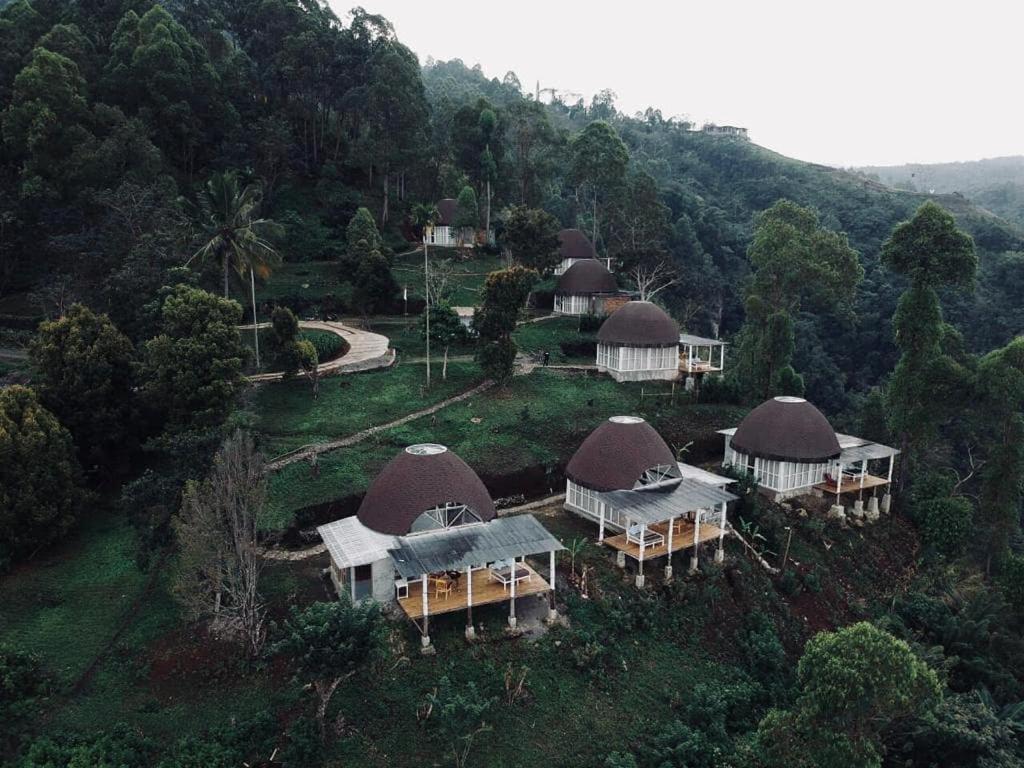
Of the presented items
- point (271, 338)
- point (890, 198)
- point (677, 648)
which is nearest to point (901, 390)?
point (677, 648)

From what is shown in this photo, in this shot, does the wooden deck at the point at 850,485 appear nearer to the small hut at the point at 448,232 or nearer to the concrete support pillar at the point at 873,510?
the concrete support pillar at the point at 873,510

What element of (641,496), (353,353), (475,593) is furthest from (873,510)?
Result: (353,353)

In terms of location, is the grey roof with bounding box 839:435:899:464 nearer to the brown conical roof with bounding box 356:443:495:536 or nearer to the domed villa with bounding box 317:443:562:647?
the domed villa with bounding box 317:443:562:647

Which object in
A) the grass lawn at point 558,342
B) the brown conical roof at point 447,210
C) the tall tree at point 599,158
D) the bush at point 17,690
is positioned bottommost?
the bush at point 17,690

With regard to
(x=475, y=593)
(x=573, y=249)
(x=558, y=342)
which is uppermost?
(x=573, y=249)

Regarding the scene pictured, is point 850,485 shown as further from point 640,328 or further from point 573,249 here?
point 573,249

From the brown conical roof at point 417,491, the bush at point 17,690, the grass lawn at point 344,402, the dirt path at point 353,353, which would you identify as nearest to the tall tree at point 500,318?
the grass lawn at point 344,402

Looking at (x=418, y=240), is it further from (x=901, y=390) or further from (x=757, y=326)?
(x=901, y=390)
